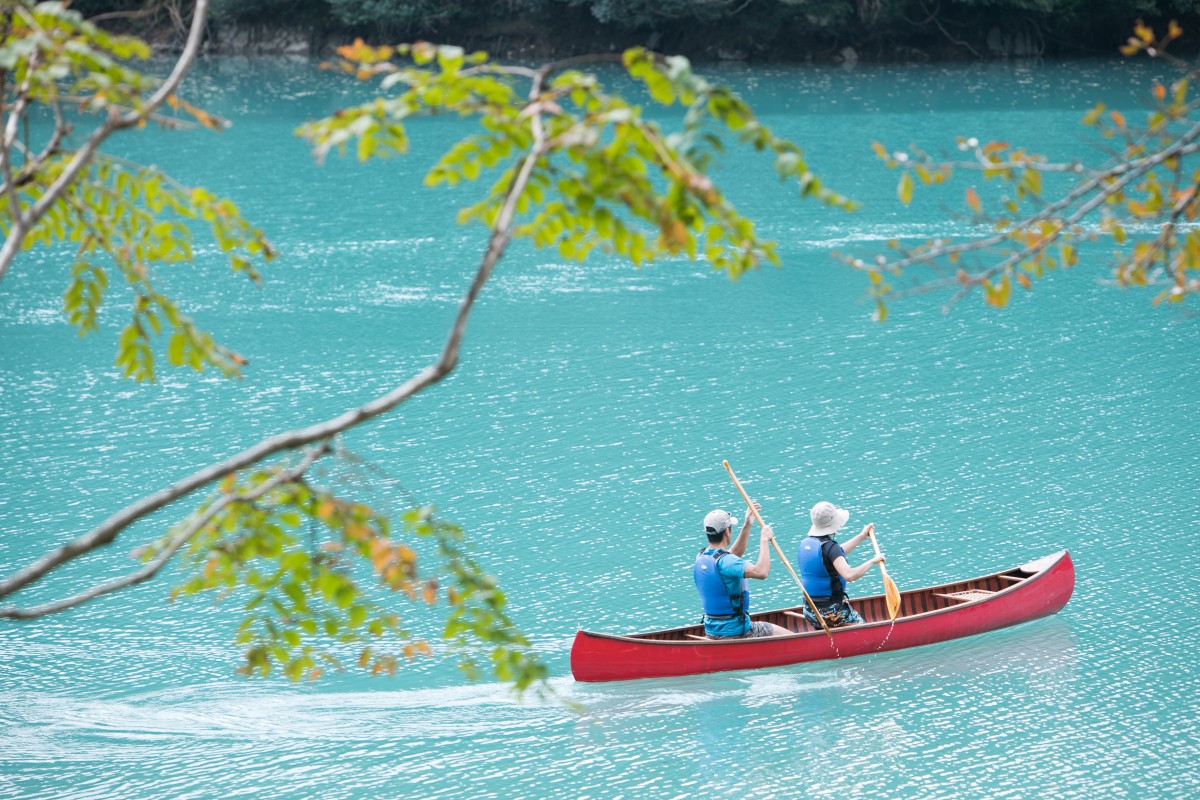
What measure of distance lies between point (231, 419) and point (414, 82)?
12.0 metres

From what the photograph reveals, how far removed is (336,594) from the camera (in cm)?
374

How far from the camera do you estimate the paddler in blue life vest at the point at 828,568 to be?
9461 mm

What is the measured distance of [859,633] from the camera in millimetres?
9531

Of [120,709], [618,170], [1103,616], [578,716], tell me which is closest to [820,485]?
[1103,616]

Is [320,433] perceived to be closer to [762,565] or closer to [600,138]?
[600,138]

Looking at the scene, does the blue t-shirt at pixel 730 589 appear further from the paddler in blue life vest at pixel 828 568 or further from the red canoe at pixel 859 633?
the paddler in blue life vest at pixel 828 568

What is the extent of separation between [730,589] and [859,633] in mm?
1088

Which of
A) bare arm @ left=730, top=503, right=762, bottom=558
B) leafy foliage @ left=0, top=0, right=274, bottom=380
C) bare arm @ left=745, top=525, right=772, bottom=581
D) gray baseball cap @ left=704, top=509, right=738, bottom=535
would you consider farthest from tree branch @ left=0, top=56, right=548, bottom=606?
bare arm @ left=730, top=503, right=762, bottom=558

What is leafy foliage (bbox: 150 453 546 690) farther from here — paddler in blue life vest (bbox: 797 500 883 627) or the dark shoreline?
the dark shoreline

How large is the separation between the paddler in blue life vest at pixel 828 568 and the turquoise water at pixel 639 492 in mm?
391

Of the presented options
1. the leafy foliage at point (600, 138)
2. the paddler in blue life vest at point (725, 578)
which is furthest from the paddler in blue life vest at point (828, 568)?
the leafy foliage at point (600, 138)

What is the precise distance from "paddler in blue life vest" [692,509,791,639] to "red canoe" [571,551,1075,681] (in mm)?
151

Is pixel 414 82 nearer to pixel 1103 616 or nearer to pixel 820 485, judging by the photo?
pixel 1103 616

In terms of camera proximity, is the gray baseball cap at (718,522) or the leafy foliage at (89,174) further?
the gray baseball cap at (718,522)
